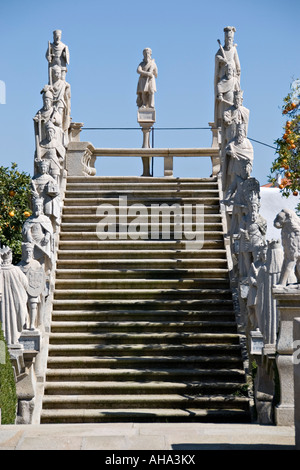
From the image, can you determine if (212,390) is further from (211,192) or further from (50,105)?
(50,105)

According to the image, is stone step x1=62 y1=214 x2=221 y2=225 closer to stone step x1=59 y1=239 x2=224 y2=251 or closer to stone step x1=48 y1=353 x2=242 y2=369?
stone step x1=59 y1=239 x2=224 y2=251

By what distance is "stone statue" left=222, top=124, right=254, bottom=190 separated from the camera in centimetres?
1684

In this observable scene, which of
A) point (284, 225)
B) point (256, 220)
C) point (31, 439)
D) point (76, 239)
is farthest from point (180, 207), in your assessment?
point (31, 439)

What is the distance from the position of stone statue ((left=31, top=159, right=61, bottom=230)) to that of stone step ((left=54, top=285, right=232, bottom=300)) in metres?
1.56

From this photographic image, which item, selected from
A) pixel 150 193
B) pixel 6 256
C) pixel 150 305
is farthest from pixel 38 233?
pixel 150 193

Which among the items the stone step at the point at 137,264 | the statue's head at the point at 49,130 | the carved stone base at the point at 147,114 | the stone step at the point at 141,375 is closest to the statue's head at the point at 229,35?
the carved stone base at the point at 147,114

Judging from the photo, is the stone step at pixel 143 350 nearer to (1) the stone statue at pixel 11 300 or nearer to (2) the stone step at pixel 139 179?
(1) the stone statue at pixel 11 300

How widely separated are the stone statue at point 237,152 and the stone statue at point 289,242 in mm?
5231

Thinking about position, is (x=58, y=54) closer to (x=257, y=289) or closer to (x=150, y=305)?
(x=150, y=305)

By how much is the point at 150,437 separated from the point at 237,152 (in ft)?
25.8

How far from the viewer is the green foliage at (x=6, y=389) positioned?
11555 mm

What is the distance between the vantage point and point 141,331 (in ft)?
49.1

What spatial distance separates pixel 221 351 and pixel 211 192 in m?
4.94

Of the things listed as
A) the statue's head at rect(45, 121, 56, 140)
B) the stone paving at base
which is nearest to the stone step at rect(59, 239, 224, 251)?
the statue's head at rect(45, 121, 56, 140)
